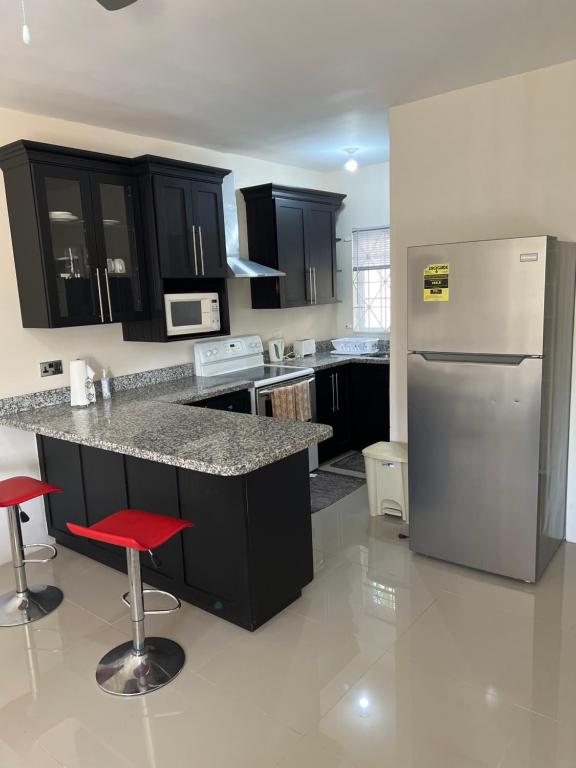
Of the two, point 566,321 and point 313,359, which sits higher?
point 566,321

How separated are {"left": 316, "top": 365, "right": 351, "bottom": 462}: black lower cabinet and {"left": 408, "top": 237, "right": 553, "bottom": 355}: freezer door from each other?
1.83 meters

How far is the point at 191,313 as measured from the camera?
3.99m

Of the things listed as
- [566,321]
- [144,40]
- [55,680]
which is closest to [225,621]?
[55,680]

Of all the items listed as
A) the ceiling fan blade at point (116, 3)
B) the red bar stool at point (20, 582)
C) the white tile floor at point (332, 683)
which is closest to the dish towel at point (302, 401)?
the white tile floor at point (332, 683)

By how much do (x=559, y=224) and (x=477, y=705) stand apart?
2.46 m

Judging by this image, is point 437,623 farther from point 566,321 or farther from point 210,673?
point 566,321

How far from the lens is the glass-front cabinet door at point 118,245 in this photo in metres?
3.42

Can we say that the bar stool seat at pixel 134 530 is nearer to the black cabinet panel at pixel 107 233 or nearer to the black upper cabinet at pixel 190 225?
the black cabinet panel at pixel 107 233

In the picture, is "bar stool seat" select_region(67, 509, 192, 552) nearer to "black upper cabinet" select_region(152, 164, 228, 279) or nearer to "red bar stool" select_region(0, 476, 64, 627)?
"red bar stool" select_region(0, 476, 64, 627)

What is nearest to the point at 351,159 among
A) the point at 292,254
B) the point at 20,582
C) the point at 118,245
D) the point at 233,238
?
the point at 292,254

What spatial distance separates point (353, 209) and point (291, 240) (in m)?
1.05

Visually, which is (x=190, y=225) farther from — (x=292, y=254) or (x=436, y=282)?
(x=436, y=282)

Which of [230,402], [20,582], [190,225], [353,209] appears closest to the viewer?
[20,582]

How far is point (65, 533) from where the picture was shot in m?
3.43
